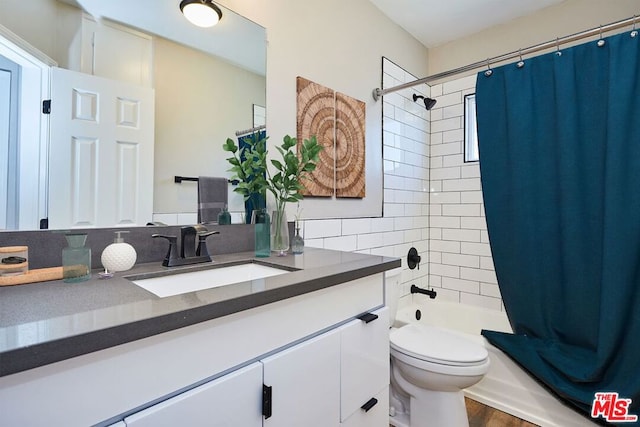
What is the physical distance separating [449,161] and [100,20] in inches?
99.1

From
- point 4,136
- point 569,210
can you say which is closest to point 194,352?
point 4,136

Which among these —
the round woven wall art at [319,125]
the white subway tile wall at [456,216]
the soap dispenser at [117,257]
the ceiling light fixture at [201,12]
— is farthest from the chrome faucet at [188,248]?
the white subway tile wall at [456,216]

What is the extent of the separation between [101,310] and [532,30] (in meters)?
3.05

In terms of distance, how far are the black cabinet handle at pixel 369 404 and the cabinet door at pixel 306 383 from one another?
150 mm

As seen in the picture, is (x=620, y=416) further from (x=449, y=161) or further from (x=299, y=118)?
(x=299, y=118)

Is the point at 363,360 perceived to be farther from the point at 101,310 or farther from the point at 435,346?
the point at 101,310

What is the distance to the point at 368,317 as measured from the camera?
1127mm

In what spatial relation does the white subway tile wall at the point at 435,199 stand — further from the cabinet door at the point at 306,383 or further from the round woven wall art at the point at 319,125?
the cabinet door at the point at 306,383

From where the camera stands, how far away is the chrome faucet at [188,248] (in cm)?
110

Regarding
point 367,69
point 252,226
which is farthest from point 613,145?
point 252,226

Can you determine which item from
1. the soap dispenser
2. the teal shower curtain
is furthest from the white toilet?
the soap dispenser

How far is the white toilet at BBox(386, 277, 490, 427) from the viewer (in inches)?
56.6

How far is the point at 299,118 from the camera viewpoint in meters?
1.73

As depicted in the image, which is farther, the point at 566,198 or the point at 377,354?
the point at 566,198
